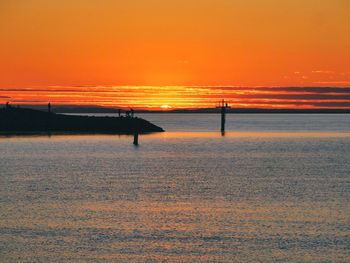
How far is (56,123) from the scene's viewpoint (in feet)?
522

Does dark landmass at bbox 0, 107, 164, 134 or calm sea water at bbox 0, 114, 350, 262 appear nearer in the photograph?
calm sea water at bbox 0, 114, 350, 262

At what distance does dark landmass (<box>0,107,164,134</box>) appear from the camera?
151 metres

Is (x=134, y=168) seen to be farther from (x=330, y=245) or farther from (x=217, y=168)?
(x=330, y=245)

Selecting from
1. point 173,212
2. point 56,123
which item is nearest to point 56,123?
point 56,123

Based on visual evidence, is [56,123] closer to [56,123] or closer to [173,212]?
[56,123]

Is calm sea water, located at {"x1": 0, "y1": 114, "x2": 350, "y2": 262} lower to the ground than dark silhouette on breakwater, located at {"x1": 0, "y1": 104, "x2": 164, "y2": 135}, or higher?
lower

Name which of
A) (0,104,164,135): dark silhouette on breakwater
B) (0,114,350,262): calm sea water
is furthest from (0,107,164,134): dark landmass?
(0,114,350,262): calm sea water

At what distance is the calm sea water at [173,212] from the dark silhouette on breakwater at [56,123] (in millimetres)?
68735

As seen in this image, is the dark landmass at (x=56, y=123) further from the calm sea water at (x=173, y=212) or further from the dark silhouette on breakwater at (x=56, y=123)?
the calm sea water at (x=173, y=212)

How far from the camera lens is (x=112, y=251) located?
33562 mm

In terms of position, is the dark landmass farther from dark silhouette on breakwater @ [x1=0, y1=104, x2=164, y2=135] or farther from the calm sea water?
the calm sea water

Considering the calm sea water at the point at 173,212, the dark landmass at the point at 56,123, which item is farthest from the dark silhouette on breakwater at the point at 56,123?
the calm sea water at the point at 173,212

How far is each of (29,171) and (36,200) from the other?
24.5 metres

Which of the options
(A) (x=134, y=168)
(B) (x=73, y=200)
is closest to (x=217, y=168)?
(A) (x=134, y=168)
